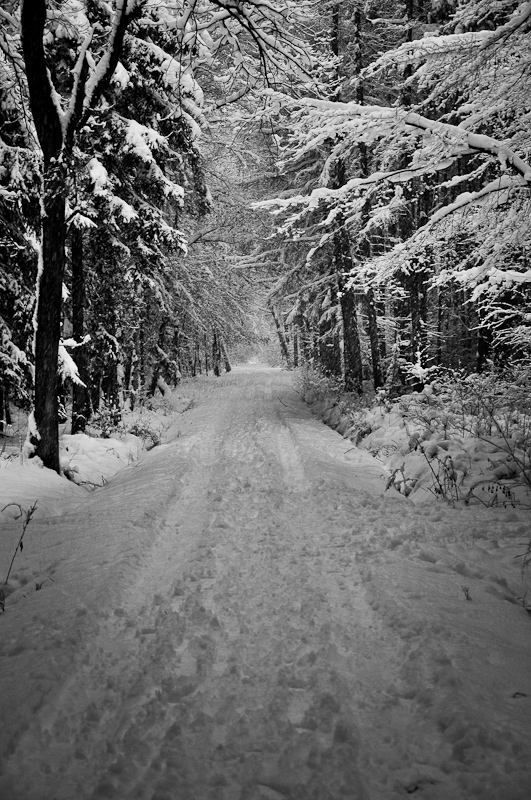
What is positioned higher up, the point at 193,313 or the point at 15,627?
the point at 193,313

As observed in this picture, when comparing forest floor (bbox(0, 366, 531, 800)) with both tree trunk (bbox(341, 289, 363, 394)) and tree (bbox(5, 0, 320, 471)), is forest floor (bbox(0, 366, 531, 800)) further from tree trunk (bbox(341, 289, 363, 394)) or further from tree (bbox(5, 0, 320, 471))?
tree trunk (bbox(341, 289, 363, 394))

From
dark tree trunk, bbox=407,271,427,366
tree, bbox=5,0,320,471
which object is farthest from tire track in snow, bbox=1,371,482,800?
dark tree trunk, bbox=407,271,427,366

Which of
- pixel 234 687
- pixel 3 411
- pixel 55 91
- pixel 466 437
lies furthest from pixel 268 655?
pixel 3 411

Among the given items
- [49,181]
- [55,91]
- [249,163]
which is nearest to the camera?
[49,181]

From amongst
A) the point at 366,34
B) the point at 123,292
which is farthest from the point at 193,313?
the point at 366,34

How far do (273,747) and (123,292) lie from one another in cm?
1328

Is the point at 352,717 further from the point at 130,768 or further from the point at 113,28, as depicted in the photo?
the point at 113,28

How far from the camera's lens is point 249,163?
49.2 ft

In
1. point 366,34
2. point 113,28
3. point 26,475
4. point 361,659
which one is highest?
point 366,34

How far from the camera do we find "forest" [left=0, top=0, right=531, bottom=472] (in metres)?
4.40

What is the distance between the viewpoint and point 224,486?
20.0 feet

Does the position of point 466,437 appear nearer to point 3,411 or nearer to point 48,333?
point 48,333

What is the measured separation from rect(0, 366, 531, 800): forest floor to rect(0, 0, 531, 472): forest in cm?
358

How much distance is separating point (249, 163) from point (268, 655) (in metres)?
16.4
